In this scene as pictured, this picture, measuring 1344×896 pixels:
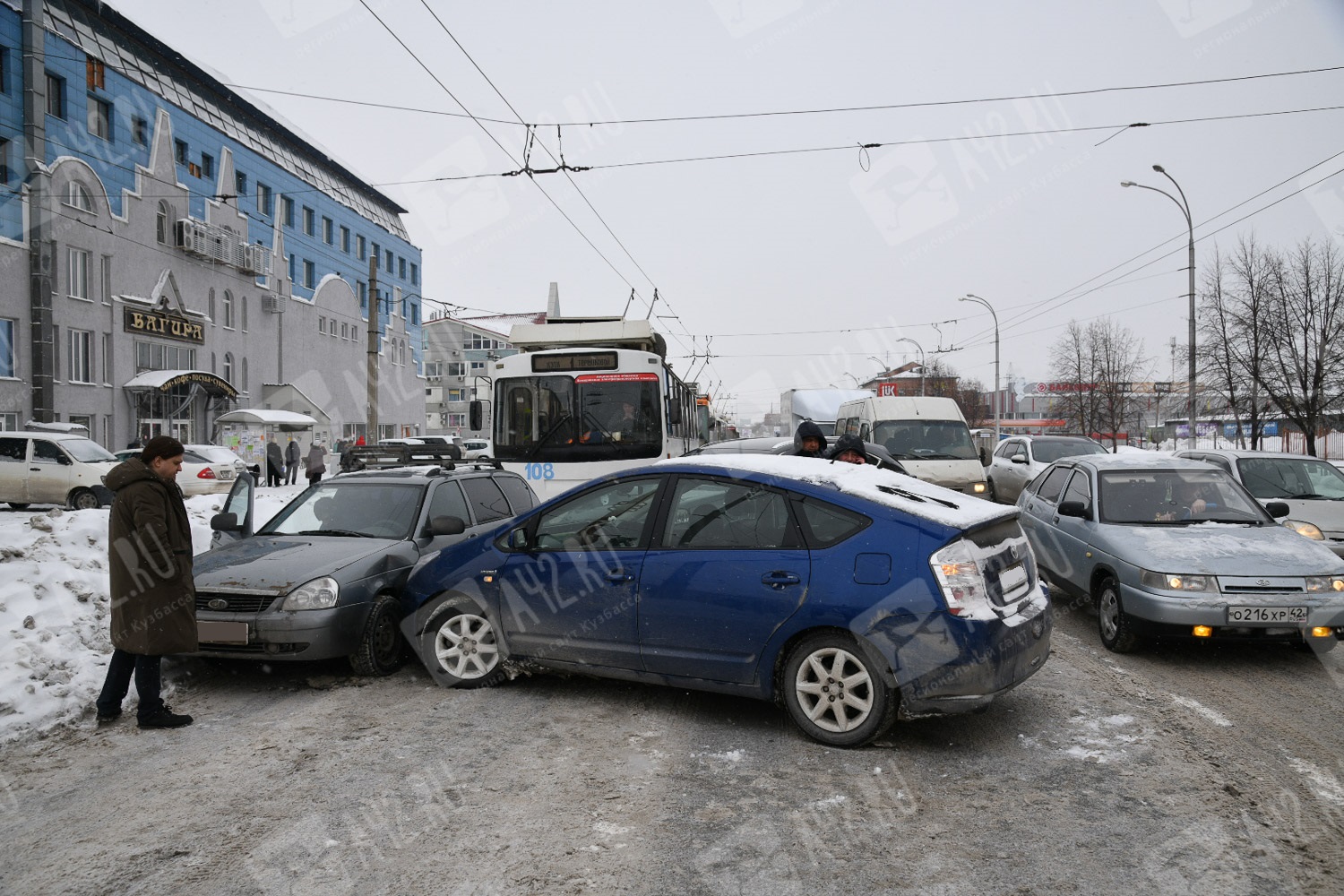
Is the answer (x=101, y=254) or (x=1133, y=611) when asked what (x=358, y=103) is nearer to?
(x=1133, y=611)

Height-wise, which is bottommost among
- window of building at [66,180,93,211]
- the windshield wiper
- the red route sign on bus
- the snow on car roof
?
the windshield wiper

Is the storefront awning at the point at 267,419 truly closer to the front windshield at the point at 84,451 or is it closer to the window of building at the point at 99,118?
the window of building at the point at 99,118

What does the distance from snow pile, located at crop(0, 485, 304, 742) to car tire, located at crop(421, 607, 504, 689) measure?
181 cm

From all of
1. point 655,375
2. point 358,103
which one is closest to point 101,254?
point 358,103

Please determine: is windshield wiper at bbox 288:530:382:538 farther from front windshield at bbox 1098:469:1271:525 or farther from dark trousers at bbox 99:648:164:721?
front windshield at bbox 1098:469:1271:525

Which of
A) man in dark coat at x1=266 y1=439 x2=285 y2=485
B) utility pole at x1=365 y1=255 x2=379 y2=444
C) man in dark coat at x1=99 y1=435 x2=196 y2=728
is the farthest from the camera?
man in dark coat at x1=266 y1=439 x2=285 y2=485

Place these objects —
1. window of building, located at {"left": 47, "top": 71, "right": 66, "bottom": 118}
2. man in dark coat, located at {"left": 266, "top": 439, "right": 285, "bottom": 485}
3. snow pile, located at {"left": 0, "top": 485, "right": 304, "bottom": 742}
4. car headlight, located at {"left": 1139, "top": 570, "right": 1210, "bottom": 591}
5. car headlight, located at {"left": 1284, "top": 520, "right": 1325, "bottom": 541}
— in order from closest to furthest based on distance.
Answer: snow pile, located at {"left": 0, "top": 485, "right": 304, "bottom": 742}, car headlight, located at {"left": 1139, "top": 570, "right": 1210, "bottom": 591}, car headlight, located at {"left": 1284, "top": 520, "right": 1325, "bottom": 541}, man in dark coat, located at {"left": 266, "top": 439, "right": 285, "bottom": 485}, window of building, located at {"left": 47, "top": 71, "right": 66, "bottom": 118}

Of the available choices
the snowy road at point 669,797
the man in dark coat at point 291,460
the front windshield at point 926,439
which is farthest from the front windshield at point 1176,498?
the man in dark coat at point 291,460

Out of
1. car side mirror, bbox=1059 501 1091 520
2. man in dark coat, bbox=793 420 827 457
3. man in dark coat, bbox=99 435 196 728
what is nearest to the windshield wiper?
man in dark coat, bbox=99 435 196 728

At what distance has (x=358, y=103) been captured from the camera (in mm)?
16047

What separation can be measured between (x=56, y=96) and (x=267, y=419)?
11.8 metres

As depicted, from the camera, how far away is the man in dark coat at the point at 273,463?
27.4 meters

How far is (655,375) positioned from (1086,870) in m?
10.5

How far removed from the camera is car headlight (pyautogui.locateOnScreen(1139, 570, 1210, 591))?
631 cm
